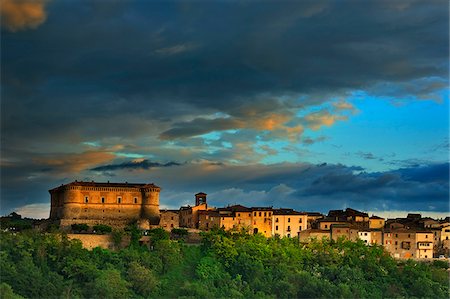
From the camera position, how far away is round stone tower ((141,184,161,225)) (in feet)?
104

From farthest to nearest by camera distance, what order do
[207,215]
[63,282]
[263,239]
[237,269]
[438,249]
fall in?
[438,249] → [207,215] → [263,239] → [237,269] → [63,282]

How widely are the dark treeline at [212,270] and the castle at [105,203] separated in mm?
3149

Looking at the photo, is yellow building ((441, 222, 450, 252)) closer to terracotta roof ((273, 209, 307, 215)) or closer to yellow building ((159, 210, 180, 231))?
terracotta roof ((273, 209, 307, 215))

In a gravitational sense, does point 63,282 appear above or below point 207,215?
below

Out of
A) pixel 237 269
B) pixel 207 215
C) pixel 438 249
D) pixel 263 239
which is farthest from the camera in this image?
pixel 438 249

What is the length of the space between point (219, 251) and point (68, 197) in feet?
22.2

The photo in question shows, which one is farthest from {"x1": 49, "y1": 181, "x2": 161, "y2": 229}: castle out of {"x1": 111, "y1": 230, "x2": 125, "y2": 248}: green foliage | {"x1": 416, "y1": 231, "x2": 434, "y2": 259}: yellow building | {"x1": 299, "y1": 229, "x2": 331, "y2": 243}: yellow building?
{"x1": 416, "y1": 231, "x2": 434, "y2": 259}: yellow building

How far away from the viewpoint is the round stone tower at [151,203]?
104 feet

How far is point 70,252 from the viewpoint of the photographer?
25.5 meters

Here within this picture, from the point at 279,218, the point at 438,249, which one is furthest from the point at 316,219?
the point at 438,249

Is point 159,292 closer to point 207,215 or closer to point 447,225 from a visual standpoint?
point 207,215

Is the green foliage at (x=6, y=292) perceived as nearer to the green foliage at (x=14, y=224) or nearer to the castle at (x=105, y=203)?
the green foliage at (x=14, y=224)

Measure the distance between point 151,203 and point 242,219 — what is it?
4592 mm

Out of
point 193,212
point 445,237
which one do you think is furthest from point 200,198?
point 445,237
